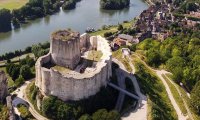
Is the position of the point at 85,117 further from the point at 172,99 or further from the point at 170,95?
the point at 170,95

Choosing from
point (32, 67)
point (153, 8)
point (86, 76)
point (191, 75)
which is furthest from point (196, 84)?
point (153, 8)

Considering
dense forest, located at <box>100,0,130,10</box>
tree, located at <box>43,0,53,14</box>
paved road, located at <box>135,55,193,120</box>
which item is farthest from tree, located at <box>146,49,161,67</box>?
dense forest, located at <box>100,0,130,10</box>

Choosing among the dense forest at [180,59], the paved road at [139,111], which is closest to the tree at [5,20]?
the dense forest at [180,59]

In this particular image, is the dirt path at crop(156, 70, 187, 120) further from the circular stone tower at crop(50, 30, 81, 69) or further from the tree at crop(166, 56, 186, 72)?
the circular stone tower at crop(50, 30, 81, 69)

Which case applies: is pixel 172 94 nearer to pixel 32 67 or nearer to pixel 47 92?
pixel 47 92

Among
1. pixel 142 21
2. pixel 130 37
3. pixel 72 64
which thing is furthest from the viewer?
pixel 142 21

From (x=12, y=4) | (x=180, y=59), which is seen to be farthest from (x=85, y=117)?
(x=12, y=4)
